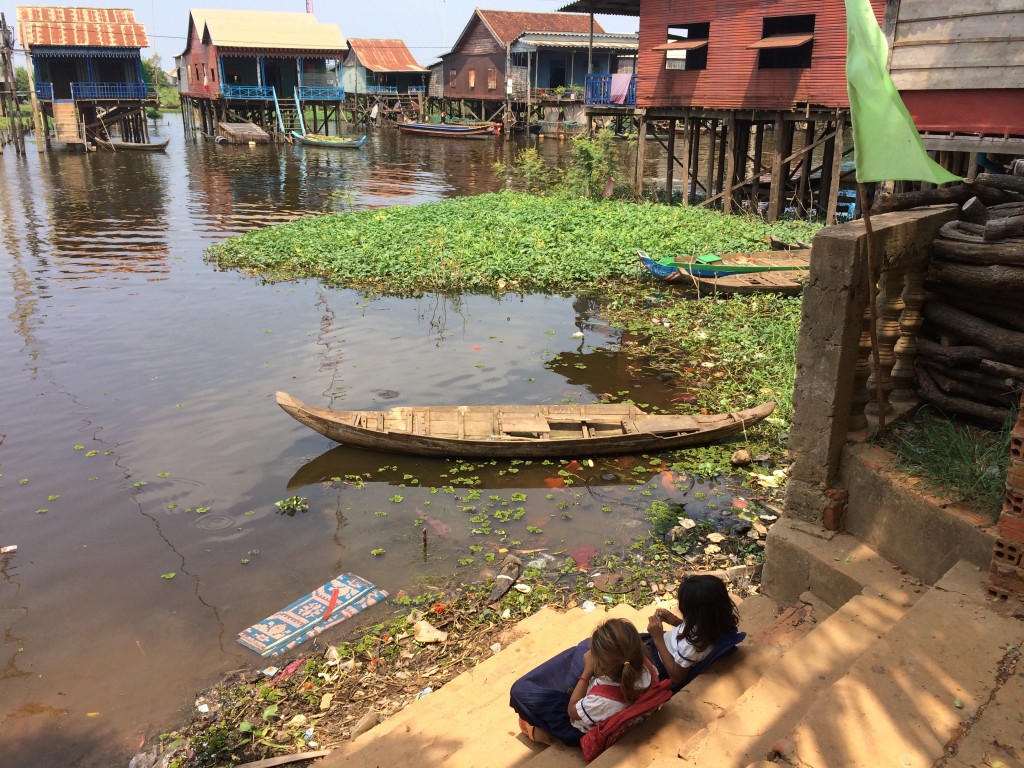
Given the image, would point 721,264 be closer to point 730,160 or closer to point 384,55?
point 730,160

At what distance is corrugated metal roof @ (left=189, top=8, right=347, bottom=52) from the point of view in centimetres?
4244

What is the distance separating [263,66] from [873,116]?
46.3m

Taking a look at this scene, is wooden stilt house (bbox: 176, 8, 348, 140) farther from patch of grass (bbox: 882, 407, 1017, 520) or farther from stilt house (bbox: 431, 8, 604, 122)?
patch of grass (bbox: 882, 407, 1017, 520)

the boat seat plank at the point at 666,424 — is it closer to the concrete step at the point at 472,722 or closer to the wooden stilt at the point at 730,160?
the concrete step at the point at 472,722

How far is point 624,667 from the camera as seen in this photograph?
334cm

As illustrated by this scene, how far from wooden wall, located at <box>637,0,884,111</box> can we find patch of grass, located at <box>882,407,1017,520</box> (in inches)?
522

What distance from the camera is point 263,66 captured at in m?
44.2

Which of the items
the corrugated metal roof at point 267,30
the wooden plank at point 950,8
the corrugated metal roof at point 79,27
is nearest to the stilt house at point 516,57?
the corrugated metal roof at point 267,30

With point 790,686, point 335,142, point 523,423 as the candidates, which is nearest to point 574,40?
point 335,142

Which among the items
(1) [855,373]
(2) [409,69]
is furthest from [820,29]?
(2) [409,69]

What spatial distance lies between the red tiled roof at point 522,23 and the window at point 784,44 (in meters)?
28.0

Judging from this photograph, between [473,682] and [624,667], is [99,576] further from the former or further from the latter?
[624,667]

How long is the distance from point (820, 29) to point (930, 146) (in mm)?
9124

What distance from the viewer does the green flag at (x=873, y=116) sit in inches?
148
